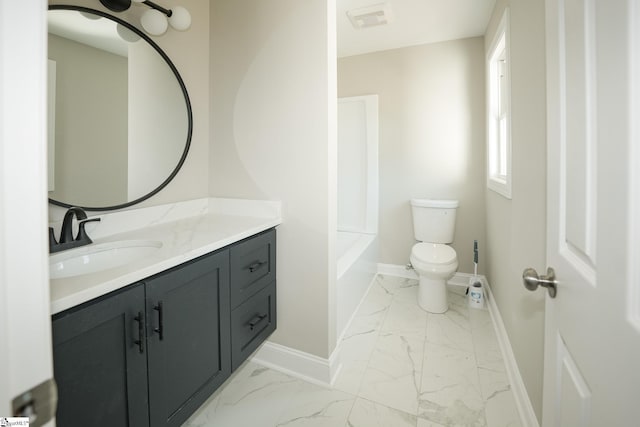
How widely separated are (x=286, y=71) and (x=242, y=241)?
0.96 metres

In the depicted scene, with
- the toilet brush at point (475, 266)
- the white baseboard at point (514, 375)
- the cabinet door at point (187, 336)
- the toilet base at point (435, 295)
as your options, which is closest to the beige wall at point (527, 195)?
the white baseboard at point (514, 375)

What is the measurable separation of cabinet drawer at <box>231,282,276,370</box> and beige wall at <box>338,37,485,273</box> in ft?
6.10

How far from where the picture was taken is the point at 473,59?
275cm

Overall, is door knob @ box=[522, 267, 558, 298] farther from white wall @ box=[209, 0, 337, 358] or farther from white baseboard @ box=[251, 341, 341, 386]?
white baseboard @ box=[251, 341, 341, 386]

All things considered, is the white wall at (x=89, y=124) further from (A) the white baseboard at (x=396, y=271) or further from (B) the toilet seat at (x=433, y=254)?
(A) the white baseboard at (x=396, y=271)

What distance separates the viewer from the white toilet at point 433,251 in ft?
7.69

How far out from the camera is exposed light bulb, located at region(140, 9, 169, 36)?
4.69ft

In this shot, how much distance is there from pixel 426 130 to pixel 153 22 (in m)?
2.43

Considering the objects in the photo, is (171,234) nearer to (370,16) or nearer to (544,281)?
(544,281)

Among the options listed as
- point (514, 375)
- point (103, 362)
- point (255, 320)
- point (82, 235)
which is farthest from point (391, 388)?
point (82, 235)

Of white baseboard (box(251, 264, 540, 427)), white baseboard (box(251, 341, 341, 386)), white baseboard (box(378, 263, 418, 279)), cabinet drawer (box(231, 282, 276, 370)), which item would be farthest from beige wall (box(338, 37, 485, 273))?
cabinet drawer (box(231, 282, 276, 370))

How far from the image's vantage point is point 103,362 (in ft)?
2.77

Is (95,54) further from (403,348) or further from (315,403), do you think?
(403,348)

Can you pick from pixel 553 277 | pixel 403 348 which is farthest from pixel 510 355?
pixel 553 277
